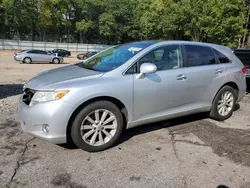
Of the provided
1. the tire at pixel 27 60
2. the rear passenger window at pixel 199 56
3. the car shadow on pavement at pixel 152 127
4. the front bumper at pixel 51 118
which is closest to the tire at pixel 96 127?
the front bumper at pixel 51 118

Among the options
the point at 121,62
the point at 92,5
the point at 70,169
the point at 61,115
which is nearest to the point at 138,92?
the point at 121,62

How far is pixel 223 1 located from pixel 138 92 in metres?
24.7

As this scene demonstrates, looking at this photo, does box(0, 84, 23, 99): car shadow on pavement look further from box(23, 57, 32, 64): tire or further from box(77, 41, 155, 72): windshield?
box(23, 57, 32, 64): tire

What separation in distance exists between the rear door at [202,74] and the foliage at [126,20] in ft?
70.2

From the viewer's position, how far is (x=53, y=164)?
3201mm

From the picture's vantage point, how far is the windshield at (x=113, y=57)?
3871 millimetres

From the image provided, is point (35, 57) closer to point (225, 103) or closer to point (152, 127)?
point (152, 127)

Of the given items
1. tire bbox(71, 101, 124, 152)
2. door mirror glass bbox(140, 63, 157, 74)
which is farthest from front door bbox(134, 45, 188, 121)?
tire bbox(71, 101, 124, 152)

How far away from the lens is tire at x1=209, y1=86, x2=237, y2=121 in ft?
15.9

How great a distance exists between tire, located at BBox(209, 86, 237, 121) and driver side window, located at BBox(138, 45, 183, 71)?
1.24m

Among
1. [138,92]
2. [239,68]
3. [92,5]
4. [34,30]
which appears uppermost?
[92,5]

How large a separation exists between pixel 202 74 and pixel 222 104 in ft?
3.26

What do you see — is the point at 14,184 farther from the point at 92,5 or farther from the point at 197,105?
the point at 92,5

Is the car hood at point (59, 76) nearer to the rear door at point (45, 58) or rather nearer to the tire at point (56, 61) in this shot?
the rear door at point (45, 58)
